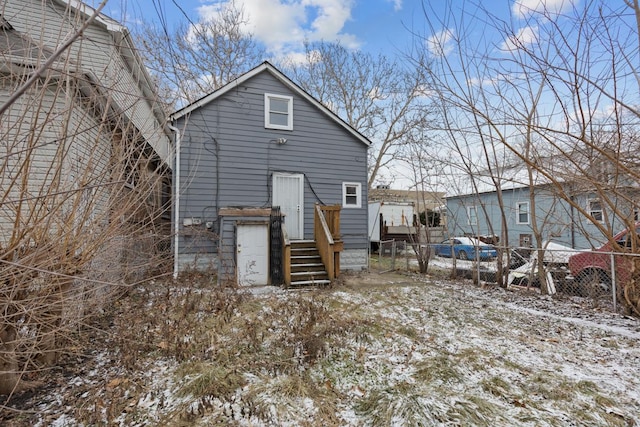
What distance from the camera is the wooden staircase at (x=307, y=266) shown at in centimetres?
764

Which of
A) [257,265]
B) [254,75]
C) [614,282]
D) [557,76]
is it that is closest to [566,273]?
[614,282]

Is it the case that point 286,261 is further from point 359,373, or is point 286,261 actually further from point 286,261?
point 359,373

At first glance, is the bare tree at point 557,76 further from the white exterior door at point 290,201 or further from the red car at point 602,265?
the white exterior door at point 290,201

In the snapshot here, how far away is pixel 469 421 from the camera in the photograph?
101 inches

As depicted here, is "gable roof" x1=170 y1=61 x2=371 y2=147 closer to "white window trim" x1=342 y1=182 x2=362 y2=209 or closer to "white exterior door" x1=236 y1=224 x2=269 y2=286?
"white window trim" x1=342 y1=182 x2=362 y2=209

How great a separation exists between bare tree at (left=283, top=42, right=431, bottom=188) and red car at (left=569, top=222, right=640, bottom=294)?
13237 mm

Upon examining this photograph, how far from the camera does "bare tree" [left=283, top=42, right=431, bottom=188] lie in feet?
63.8

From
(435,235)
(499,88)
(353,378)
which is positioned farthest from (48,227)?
(435,235)

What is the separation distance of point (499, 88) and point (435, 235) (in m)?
14.4

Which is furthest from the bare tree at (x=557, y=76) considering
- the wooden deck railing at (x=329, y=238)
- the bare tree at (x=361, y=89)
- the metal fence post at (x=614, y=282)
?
the bare tree at (x=361, y=89)

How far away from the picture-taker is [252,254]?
760cm

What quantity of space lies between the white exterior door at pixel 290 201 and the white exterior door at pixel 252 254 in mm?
2246

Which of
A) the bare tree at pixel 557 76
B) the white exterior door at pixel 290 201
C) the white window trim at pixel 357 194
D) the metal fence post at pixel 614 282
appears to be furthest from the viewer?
the white window trim at pixel 357 194

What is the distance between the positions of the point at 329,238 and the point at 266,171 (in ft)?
11.1
